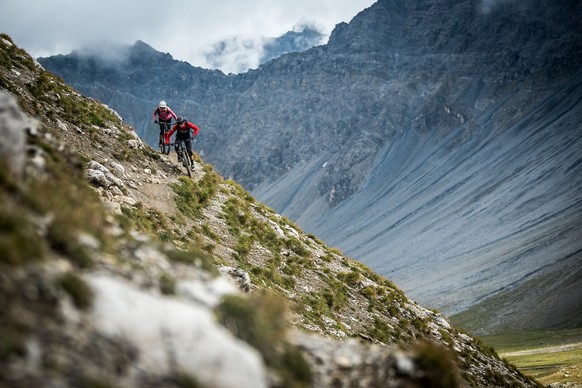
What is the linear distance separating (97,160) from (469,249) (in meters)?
135

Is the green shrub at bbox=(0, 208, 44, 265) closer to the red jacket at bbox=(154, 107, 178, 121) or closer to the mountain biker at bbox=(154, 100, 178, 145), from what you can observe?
the mountain biker at bbox=(154, 100, 178, 145)

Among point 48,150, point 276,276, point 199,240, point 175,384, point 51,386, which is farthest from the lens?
point 276,276

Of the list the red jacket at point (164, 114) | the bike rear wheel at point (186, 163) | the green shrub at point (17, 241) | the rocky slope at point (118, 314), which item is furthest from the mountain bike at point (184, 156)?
the green shrub at point (17, 241)

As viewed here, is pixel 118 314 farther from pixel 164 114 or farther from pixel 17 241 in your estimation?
pixel 164 114

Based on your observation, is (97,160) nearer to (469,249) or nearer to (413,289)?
(413,289)

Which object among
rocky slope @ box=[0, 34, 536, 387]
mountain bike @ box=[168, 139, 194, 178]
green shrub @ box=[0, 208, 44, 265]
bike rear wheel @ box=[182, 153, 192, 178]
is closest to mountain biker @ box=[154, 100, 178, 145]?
mountain bike @ box=[168, 139, 194, 178]

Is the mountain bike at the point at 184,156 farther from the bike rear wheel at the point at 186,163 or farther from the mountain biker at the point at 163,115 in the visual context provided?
the mountain biker at the point at 163,115

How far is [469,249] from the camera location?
137250 millimetres

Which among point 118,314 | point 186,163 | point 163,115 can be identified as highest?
point 163,115

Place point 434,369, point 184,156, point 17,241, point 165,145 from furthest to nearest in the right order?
point 165,145, point 184,156, point 434,369, point 17,241

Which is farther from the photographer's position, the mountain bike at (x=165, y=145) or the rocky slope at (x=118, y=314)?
the mountain bike at (x=165, y=145)

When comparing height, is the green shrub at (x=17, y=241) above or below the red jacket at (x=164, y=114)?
below

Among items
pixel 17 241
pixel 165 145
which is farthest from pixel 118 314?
pixel 165 145

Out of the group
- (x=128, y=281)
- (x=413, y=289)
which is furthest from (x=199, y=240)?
(x=413, y=289)
